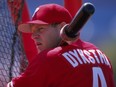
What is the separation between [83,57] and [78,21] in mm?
260

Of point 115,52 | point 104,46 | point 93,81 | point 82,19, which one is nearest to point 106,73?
point 93,81

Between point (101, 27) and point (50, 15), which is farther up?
point (50, 15)

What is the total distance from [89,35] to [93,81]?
114 inches

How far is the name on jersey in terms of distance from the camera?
1.45 metres

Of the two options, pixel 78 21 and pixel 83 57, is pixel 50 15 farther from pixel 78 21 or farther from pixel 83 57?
pixel 78 21

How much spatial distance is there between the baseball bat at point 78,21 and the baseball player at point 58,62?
2.1 inches

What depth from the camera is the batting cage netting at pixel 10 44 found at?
67.7 inches

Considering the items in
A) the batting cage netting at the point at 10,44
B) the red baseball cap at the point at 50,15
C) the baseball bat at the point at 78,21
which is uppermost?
the baseball bat at the point at 78,21

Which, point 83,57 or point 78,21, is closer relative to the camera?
point 78,21

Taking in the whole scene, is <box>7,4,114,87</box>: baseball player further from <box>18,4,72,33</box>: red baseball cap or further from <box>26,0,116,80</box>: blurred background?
<box>26,0,116,80</box>: blurred background

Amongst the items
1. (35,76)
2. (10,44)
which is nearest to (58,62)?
(35,76)

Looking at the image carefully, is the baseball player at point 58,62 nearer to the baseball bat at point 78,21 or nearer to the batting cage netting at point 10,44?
the baseball bat at point 78,21

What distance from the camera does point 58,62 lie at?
142 cm

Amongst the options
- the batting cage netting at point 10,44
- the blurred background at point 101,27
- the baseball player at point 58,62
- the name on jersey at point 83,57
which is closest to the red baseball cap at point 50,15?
the baseball player at point 58,62
